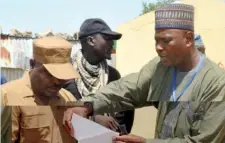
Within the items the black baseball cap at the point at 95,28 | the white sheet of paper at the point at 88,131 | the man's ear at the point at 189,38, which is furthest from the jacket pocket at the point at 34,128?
the black baseball cap at the point at 95,28

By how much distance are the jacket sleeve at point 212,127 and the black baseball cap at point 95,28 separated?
745 millimetres

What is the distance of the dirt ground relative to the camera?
1.97 metres

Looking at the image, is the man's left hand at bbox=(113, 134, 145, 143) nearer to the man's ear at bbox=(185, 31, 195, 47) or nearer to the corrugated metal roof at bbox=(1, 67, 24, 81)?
the man's ear at bbox=(185, 31, 195, 47)

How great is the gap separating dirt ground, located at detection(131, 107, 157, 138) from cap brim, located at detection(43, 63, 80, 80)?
316mm

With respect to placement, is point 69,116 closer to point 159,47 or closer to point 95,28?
point 159,47

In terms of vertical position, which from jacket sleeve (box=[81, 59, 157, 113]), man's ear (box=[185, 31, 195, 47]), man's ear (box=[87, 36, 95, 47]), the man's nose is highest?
man's ear (box=[185, 31, 195, 47])

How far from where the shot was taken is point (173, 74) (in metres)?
2.01

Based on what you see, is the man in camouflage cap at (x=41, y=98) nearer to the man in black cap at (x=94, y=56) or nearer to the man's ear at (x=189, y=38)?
the man in black cap at (x=94, y=56)

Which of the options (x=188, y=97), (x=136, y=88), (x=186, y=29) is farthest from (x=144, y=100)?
(x=186, y=29)

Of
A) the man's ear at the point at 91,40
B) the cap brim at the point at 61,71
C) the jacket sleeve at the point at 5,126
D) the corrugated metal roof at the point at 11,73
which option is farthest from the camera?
the man's ear at the point at 91,40

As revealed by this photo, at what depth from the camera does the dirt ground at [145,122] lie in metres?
1.97

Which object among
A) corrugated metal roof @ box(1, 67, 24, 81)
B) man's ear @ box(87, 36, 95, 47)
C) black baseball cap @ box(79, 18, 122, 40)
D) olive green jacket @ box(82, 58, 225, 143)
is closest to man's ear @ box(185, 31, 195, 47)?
olive green jacket @ box(82, 58, 225, 143)

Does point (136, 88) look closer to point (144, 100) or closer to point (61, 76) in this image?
point (144, 100)

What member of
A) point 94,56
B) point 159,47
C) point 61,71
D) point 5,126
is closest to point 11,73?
point 94,56
